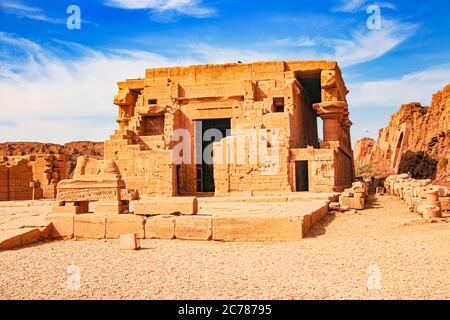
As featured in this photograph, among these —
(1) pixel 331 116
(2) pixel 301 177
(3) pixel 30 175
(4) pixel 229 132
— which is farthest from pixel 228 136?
(3) pixel 30 175

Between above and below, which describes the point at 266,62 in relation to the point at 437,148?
above

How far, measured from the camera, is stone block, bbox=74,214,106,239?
9.34 m

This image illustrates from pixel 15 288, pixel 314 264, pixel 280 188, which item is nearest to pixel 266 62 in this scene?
pixel 280 188

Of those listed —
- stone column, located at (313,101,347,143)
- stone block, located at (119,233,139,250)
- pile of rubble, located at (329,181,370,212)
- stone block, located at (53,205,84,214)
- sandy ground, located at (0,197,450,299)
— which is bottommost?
sandy ground, located at (0,197,450,299)

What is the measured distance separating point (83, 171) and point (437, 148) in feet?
87.5

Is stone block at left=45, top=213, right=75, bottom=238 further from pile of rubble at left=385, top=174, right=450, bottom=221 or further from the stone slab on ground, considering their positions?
pile of rubble at left=385, top=174, right=450, bottom=221

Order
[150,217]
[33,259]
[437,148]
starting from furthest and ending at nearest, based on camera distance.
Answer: [437,148], [150,217], [33,259]

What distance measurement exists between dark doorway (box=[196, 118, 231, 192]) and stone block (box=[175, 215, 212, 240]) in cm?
1399

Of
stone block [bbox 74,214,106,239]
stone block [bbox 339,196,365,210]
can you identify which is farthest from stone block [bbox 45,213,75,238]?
stone block [bbox 339,196,365,210]

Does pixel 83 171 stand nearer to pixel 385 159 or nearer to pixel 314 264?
pixel 314 264

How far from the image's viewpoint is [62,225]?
9531mm

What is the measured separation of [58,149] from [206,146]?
42963 millimetres

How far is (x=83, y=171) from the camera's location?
36.4 ft

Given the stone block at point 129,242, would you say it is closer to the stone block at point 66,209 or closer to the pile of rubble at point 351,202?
the stone block at point 66,209
